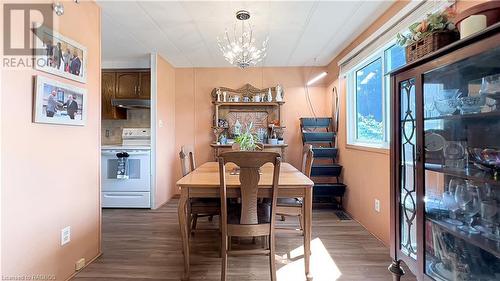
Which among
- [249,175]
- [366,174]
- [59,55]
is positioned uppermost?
Result: [59,55]

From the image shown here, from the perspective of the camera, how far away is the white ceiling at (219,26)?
2.61m

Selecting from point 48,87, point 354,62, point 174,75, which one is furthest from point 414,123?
point 174,75

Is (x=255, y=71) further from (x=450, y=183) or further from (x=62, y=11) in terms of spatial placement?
(x=450, y=183)

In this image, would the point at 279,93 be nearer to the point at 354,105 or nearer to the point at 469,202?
the point at 354,105

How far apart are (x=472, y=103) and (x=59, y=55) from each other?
2683 mm

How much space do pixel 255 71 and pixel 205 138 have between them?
1.55 m

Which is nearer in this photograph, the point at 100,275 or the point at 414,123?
the point at 414,123

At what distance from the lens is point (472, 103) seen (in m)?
1.37

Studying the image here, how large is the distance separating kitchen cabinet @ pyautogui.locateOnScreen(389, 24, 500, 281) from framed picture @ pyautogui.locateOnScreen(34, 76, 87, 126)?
2389 millimetres

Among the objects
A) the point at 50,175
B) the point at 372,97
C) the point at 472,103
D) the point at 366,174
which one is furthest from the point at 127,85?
the point at 472,103

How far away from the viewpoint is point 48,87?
74.5 inches

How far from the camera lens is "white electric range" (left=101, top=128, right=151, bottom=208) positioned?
4.10 meters

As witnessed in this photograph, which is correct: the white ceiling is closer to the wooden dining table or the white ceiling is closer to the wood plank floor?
the wooden dining table

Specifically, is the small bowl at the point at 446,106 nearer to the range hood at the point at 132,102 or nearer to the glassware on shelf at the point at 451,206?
the glassware on shelf at the point at 451,206
